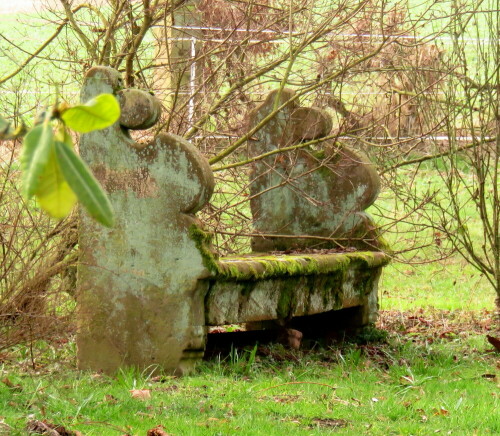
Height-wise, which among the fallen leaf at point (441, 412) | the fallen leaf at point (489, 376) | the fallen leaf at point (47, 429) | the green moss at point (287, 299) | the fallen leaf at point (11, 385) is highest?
the green moss at point (287, 299)

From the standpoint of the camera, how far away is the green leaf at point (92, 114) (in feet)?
3.70

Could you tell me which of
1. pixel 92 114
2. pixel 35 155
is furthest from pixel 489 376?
pixel 35 155

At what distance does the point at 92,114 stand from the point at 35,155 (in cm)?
16

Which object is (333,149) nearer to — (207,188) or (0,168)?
(207,188)

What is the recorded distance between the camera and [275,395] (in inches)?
217

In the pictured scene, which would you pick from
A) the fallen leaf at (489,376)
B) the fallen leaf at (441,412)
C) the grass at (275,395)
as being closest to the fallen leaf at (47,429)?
the grass at (275,395)

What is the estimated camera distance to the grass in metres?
4.73

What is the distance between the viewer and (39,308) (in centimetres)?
578

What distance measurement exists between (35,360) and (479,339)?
4252 millimetres

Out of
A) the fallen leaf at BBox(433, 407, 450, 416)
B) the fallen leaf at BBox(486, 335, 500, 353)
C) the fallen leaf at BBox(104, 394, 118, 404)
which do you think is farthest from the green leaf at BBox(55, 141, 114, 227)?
the fallen leaf at BBox(486, 335, 500, 353)

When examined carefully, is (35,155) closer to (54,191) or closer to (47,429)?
(54,191)

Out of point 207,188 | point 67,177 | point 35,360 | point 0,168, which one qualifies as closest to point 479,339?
point 207,188

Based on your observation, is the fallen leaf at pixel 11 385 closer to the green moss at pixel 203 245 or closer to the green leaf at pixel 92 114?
the green moss at pixel 203 245

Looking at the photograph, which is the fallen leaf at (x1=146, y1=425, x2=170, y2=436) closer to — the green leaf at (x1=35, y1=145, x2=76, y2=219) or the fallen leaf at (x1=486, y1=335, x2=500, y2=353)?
the green leaf at (x1=35, y1=145, x2=76, y2=219)
